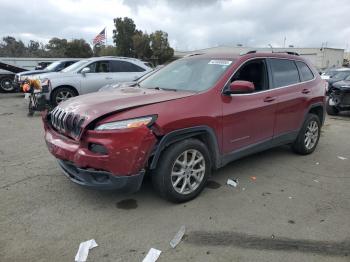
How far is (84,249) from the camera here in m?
3.05

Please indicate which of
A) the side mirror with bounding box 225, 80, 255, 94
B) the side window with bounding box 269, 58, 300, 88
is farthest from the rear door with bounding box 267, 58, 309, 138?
the side mirror with bounding box 225, 80, 255, 94

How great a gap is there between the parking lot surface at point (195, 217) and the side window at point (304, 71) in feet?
5.00

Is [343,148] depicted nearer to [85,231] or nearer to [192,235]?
[192,235]

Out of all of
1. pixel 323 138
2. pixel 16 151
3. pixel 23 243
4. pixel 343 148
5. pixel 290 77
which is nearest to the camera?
pixel 23 243

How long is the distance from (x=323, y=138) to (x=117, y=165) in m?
5.55

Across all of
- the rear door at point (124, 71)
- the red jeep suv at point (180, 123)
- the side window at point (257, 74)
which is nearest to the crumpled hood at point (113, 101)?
the red jeep suv at point (180, 123)

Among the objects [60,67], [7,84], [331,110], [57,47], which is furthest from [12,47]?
[331,110]

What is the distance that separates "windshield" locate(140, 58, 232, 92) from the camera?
14.3 feet

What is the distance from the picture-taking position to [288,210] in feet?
12.6

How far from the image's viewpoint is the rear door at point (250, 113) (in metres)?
4.27

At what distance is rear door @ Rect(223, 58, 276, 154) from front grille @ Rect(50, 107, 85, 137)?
5.69 ft

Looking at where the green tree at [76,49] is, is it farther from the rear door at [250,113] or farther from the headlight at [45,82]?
the rear door at [250,113]

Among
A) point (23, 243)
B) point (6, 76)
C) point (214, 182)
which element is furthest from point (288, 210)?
point (6, 76)

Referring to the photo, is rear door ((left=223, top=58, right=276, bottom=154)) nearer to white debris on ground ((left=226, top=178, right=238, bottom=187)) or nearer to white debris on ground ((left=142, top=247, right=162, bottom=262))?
white debris on ground ((left=226, top=178, right=238, bottom=187))
